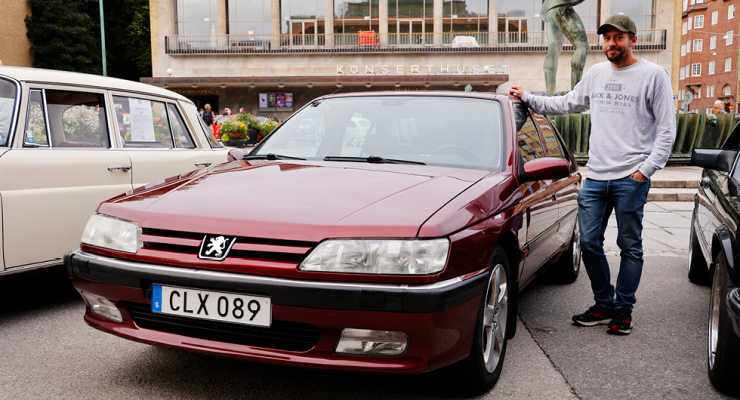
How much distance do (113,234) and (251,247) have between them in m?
0.76

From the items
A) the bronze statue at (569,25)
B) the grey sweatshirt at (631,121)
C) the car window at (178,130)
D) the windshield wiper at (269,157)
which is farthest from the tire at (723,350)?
the bronze statue at (569,25)

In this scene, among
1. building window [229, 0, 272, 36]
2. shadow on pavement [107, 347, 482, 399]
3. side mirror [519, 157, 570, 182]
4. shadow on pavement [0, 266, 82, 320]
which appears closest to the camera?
shadow on pavement [107, 347, 482, 399]

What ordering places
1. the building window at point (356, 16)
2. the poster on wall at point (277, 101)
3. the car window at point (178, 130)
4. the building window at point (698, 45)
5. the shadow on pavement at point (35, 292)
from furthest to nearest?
1. the building window at point (698, 45)
2. the poster on wall at point (277, 101)
3. the building window at point (356, 16)
4. the car window at point (178, 130)
5. the shadow on pavement at point (35, 292)

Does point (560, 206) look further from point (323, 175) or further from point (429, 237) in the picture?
point (429, 237)

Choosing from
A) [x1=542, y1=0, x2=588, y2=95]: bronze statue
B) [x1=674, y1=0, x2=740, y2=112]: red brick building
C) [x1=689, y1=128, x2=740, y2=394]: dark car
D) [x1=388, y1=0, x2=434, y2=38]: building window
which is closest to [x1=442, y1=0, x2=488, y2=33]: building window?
[x1=388, y1=0, x2=434, y2=38]: building window

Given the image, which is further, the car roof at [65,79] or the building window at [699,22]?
the building window at [699,22]

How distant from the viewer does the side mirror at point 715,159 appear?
4.06 metres

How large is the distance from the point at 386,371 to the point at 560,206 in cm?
259

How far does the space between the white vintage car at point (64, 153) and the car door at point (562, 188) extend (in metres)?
2.84

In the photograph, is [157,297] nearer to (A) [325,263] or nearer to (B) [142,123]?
(A) [325,263]

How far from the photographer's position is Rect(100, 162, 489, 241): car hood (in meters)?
2.77

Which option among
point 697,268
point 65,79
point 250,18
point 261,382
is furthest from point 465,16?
point 261,382

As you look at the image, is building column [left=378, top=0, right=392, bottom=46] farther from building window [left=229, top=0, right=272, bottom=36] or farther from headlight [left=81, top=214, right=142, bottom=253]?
headlight [left=81, top=214, right=142, bottom=253]

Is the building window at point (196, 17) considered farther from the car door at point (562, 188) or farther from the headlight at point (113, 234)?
the headlight at point (113, 234)
